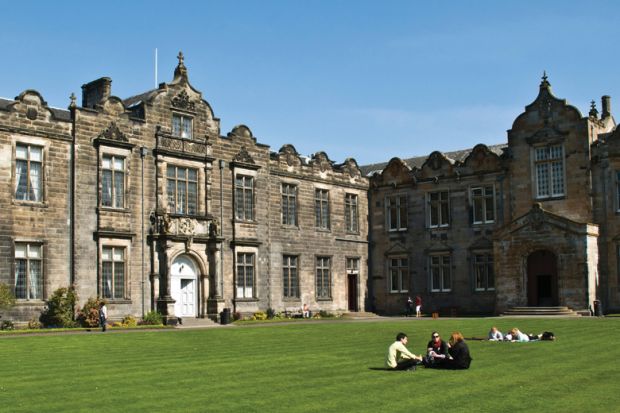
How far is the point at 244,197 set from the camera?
43750 millimetres

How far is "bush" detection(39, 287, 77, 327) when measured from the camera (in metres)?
34.4

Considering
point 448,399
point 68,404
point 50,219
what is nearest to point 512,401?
point 448,399

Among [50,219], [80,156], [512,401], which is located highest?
[80,156]

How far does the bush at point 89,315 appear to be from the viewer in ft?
115

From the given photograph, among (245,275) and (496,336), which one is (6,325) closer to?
(245,275)

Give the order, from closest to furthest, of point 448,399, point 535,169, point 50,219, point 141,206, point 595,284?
point 448,399 → point 50,219 → point 141,206 → point 595,284 → point 535,169

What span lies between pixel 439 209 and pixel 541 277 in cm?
775

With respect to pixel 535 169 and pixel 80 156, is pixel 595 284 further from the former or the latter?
pixel 80 156

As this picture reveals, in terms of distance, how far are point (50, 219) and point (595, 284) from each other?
2748 cm

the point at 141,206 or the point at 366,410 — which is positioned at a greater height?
the point at 141,206

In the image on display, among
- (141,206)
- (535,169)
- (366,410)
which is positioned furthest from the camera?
(535,169)

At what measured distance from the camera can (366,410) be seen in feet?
39.7

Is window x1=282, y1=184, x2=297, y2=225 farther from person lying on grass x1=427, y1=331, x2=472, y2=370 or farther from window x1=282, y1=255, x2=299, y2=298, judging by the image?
person lying on grass x1=427, y1=331, x2=472, y2=370

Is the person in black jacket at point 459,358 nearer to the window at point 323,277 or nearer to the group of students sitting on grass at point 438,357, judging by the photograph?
the group of students sitting on grass at point 438,357
